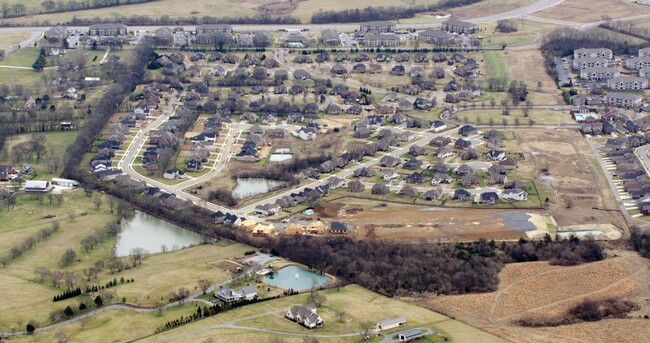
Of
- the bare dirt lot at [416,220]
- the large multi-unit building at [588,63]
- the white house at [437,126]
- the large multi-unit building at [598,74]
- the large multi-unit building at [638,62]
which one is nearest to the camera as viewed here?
the bare dirt lot at [416,220]

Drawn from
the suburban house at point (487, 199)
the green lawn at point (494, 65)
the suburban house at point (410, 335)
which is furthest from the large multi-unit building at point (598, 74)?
the suburban house at point (410, 335)

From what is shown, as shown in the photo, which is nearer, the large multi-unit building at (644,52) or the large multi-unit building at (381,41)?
the large multi-unit building at (644,52)

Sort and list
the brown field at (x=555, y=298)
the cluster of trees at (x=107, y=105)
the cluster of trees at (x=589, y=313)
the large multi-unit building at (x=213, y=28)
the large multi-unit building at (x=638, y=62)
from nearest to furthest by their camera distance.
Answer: the brown field at (x=555, y=298) → the cluster of trees at (x=589, y=313) → the cluster of trees at (x=107, y=105) → the large multi-unit building at (x=638, y=62) → the large multi-unit building at (x=213, y=28)

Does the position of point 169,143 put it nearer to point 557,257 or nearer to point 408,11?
point 557,257

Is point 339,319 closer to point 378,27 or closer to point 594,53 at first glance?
point 594,53

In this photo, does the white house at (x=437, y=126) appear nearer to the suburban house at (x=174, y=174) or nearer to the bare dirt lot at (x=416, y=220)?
the bare dirt lot at (x=416, y=220)

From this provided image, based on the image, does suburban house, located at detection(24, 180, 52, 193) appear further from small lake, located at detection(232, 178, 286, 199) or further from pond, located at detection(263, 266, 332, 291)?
pond, located at detection(263, 266, 332, 291)

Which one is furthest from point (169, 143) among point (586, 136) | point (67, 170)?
point (586, 136)
